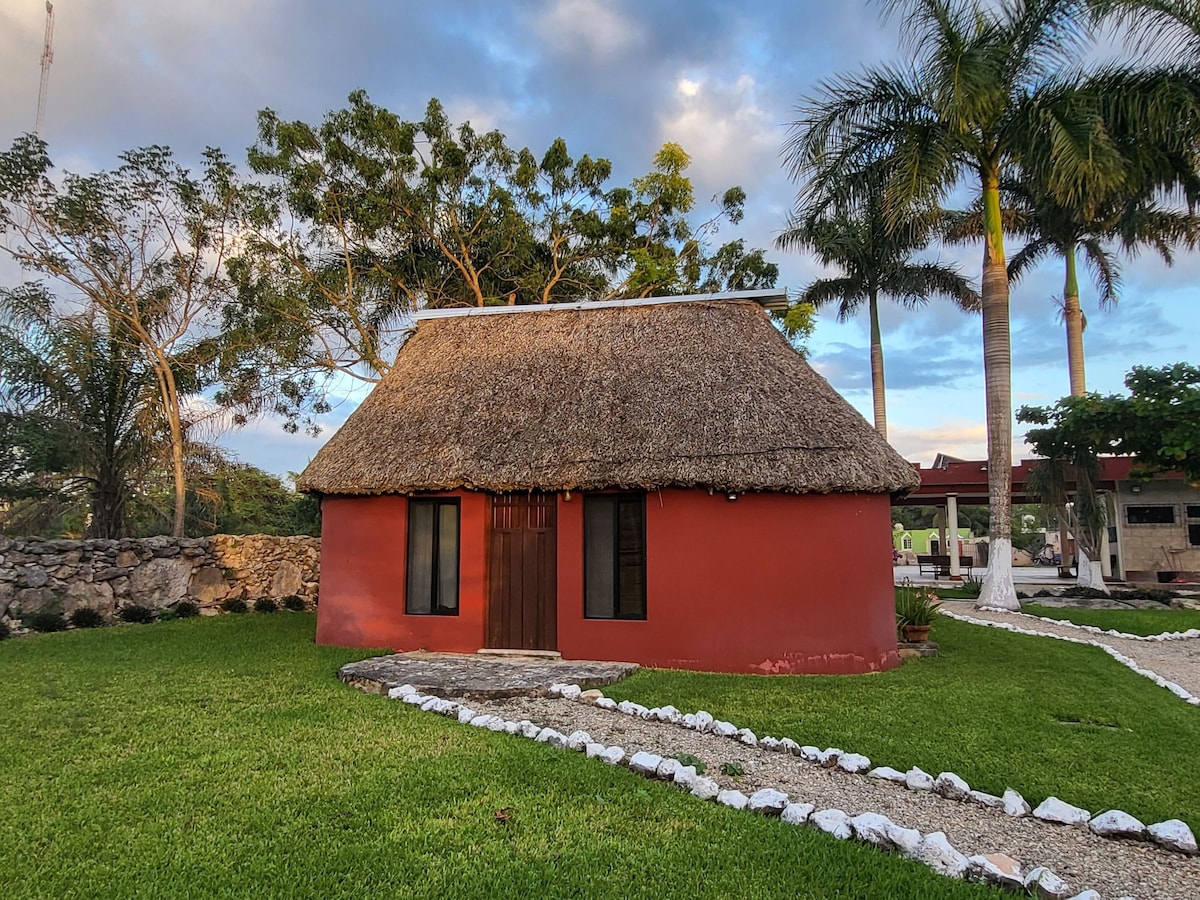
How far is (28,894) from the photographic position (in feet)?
10.7

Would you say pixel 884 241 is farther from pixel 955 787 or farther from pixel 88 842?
pixel 88 842

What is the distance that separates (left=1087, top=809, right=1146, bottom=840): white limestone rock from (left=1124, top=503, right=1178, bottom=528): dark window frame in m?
21.0

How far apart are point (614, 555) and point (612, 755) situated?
14.3 feet

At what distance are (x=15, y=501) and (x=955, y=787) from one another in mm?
17814

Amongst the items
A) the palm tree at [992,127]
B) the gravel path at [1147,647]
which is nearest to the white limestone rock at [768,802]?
the gravel path at [1147,647]

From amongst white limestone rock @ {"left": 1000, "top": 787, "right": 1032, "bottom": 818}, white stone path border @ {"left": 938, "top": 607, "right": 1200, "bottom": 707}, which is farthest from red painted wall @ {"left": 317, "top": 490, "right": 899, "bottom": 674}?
white limestone rock @ {"left": 1000, "top": 787, "right": 1032, "bottom": 818}

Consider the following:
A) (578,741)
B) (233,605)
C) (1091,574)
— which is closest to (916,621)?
(578,741)

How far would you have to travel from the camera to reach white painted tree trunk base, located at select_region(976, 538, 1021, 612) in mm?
14664

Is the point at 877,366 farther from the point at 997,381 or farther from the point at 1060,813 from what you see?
the point at 1060,813

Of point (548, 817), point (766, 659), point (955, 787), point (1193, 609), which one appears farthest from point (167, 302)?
point (1193, 609)

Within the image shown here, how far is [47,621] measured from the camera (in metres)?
11.6

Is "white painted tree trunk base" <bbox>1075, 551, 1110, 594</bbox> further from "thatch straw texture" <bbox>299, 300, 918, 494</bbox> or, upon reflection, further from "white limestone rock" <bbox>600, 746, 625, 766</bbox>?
"white limestone rock" <bbox>600, 746, 625, 766</bbox>

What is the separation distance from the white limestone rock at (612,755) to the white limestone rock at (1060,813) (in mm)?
Answer: 2696

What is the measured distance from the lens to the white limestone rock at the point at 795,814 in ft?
14.0
